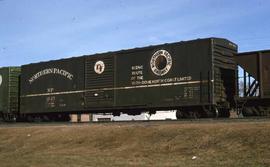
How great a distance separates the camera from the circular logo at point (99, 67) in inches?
978

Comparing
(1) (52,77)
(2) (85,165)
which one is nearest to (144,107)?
(1) (52,77)

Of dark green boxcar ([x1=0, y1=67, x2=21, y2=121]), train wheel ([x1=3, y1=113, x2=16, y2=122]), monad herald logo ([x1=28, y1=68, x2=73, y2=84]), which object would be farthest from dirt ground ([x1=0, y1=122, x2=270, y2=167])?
train wheel ([x1=3, y1=113, x2=16, y2=122])

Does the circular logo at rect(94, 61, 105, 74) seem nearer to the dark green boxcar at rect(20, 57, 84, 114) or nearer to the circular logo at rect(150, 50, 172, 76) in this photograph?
the dark green boxcar at rect(20, 57, 84, 114)

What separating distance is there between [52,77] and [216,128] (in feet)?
49.2

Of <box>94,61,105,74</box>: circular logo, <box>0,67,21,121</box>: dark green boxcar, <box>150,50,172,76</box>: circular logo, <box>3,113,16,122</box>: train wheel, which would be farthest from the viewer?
<box>3,113,16,122</box>: train wheel

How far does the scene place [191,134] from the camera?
15.2 meters

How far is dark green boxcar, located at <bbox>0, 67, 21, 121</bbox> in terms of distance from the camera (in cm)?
3092

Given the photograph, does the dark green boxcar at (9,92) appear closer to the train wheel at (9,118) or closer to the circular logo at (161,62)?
the train wheel at (9,118)

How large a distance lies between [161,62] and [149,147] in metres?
8.12

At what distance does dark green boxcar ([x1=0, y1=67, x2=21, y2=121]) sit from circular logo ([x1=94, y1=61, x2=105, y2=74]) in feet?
28.2

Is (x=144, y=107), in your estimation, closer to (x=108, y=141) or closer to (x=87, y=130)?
(x=87, y=130)

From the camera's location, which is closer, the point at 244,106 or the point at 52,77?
the point at 244,106

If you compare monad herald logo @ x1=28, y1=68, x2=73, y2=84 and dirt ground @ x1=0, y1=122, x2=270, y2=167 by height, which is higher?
monad herald logo @ x1=28, y1=68, x2=73, y2=84

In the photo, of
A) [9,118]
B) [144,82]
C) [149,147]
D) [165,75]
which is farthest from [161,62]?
[9,118]
